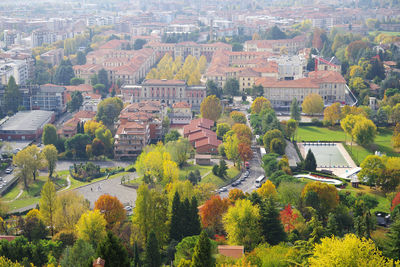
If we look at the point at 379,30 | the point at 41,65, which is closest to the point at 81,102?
the point at 41,65

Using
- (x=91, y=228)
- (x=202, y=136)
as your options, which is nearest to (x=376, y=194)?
(x=202, y=136)

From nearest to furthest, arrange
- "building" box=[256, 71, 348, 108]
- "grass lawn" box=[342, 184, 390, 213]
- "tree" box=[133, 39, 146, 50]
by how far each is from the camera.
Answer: "grass lawn" box=[342, 184, 390, 213] < "building" box=[256, 71, 348, 108] < "tree" box=[133, 39, 146, 50]

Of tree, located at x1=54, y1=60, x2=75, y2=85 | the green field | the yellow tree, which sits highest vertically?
tree, located at x1=54, y1=60, x2=75, y2=85

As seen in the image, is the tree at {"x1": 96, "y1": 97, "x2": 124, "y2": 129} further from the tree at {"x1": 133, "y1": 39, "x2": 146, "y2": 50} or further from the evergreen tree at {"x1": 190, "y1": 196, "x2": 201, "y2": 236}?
the tree at {"x1": 133, "y1": 39, "x2": 146, "y2": 50}

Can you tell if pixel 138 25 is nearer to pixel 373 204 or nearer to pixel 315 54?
pixel 315 54

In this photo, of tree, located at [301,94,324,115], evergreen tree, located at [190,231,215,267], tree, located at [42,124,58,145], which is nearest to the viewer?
evergreen tree, located at [190,231,215,267]

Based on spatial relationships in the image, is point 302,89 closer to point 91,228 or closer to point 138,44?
point 138,44

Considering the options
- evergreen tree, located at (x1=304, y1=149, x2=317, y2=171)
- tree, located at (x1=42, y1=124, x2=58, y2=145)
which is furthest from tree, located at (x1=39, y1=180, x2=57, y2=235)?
evergreen tree, located at (x1=304, y1=149, x2=317, y2=171)
